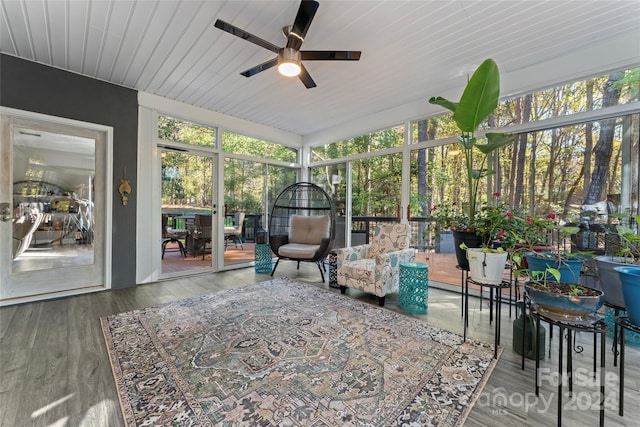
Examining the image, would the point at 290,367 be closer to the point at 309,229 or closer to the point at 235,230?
the point at 309,229

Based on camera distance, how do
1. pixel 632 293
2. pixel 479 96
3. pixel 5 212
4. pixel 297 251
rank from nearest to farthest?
pixel 632 293
pixel 479 96
pixel 5 212
pixel 297 251

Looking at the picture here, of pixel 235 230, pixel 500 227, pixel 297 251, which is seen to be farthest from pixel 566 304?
pixel 235 230

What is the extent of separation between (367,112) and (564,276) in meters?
3.42

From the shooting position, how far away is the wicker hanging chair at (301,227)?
3857mm

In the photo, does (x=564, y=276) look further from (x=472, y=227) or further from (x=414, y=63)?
(x=414, y=63)

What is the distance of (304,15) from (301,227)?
3151 millimetres

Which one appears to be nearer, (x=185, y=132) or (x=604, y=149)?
(x=604, y=149)

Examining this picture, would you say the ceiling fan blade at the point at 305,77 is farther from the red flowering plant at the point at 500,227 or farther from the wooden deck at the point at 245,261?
the wooden deck at the point at 245,261

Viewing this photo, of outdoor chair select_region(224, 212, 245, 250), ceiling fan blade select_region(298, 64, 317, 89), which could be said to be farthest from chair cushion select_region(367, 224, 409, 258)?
outdoor chair select_region(224, 212, 245, 250)

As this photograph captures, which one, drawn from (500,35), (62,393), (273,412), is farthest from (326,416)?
(500,35)

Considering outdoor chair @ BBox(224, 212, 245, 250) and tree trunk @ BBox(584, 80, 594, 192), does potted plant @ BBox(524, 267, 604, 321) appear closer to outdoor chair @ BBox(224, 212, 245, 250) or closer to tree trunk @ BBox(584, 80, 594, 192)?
tree trunk @ BBox(584, 80, 594, 192)

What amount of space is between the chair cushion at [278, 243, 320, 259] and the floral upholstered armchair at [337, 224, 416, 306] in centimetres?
66

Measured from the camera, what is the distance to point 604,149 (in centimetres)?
255

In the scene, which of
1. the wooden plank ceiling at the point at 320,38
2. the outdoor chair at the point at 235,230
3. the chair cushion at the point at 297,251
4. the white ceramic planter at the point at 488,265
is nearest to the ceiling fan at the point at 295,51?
the wooden plank ceiling at the point at 320,38
